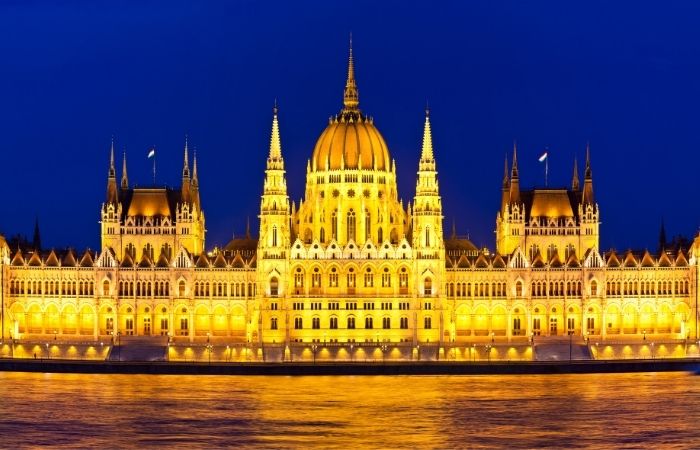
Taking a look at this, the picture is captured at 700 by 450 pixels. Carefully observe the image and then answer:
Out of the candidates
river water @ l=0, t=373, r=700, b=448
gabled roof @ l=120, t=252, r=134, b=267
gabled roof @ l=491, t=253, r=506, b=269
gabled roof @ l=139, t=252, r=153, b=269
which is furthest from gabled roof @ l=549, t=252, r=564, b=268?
gabled roof @ l=120, t=252, r=134, b=267

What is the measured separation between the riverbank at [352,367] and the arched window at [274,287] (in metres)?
8.25

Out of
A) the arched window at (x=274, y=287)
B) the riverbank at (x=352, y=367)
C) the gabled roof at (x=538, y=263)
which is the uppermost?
the gabled roof at (x=538, y=263)

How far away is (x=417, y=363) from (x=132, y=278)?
25842mm

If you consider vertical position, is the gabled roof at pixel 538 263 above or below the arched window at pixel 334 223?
below

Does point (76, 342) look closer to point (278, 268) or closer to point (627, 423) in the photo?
point (278, 268)

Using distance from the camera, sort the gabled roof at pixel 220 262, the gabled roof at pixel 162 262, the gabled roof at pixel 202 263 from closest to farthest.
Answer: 1. the gabled roof at pixel 220 262
2. the gabled roof at pixel 202 263
3. the gabled roof at pixel 162 262

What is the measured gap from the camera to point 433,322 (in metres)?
171

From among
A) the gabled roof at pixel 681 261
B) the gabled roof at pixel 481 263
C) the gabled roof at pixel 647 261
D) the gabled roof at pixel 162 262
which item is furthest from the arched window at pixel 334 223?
the gabled roof at pixel 681 261

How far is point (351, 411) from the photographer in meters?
138

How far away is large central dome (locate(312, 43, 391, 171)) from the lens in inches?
6993

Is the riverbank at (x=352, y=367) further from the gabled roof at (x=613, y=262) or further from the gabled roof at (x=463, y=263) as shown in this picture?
the gabled roof at (x=613, y=262)

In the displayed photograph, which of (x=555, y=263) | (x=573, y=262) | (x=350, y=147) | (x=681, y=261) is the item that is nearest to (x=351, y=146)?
(x=350, y=147)

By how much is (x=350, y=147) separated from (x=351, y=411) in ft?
144

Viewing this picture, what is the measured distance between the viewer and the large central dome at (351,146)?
17762 cm
